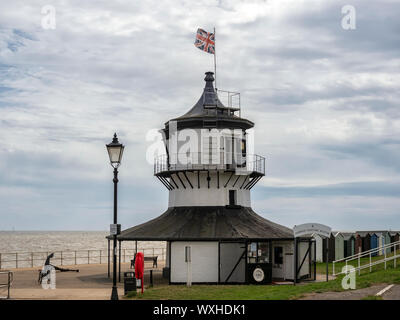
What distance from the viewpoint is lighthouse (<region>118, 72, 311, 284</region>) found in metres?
31.0

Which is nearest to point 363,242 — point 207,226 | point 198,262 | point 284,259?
point 284,259

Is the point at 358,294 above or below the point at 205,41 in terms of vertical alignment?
below

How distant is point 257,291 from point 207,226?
7485 millimetres

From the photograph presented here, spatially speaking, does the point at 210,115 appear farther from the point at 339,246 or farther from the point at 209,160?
the point at 339,246

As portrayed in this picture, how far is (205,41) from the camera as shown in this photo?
37.3 metres

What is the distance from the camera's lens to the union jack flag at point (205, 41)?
122 feet

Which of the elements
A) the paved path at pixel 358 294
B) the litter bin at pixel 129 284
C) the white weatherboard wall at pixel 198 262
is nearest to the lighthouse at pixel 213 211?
the white weatherboard wall at pixel 198 262

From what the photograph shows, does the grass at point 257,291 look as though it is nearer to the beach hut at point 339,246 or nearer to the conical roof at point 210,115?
the conical roof at point 210,115

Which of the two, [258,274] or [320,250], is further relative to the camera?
[320,250]

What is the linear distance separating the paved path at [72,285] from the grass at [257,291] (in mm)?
2183

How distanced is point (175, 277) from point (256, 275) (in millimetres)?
4234

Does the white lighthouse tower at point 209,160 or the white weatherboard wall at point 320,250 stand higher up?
the white lighthouse tower at point 209,160

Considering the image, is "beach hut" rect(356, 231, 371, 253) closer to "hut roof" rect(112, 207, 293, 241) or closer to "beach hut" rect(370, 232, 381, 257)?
"beach hut" rect(370, 232, 381, 257)
